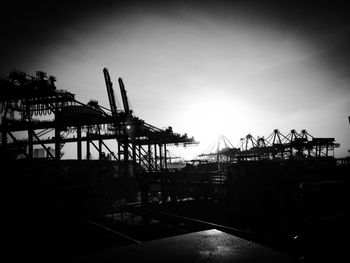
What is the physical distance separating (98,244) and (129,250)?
6.53 meters

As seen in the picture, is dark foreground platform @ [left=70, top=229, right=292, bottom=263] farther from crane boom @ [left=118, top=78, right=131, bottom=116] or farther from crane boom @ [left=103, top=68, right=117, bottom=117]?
crane boom @ [left=118, top=78, right=131, bottom=116]

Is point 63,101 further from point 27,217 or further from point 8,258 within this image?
point 8,258

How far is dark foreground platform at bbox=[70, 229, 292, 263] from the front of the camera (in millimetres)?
2812

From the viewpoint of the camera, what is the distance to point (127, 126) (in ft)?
95.8

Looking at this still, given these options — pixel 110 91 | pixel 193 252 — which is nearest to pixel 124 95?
pixel 110 91

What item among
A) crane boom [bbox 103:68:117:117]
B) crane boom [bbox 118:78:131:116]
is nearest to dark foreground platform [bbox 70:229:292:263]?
crane boom [bbox 103:68:117:117]

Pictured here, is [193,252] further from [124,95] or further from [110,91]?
[124,95]

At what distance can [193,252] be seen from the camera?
3.06 m

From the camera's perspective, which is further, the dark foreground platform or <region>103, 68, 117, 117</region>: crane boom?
<region>103, 68, 117, 117</region>: crane boom

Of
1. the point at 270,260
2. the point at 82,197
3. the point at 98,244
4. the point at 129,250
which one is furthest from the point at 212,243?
the point at 82,197

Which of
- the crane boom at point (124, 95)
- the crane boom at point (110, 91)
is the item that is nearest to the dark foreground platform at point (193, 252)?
the crane boom at point (110, 91)

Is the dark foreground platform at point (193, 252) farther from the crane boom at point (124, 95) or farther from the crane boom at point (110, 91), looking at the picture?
the crane boom at point (124, 95)

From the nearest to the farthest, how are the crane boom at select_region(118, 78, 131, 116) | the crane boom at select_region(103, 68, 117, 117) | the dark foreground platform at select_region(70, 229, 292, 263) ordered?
the dark foreground platform at select_region(70, 229, 292, 263) → the crane boom at select_region(103, 68, 117, 117) → the crane boom at select_region(118, 78, 131, 116)

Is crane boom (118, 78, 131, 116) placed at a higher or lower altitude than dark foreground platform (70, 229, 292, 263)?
higher
